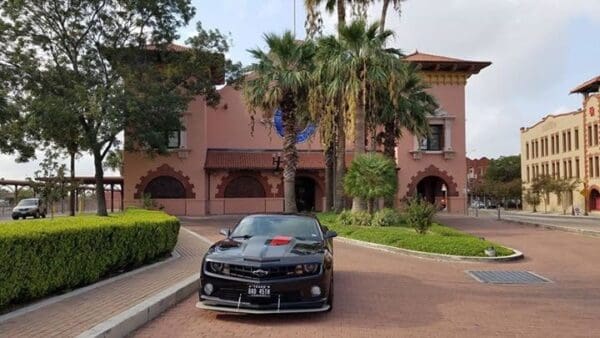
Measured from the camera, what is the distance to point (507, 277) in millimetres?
13172

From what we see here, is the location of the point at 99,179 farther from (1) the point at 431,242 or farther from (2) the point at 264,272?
(2) the point at 264,272

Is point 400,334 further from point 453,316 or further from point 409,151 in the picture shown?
point 409,151

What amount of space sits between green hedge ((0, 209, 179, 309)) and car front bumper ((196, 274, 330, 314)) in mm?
2380

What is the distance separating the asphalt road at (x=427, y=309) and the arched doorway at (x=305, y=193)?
29.9 meters

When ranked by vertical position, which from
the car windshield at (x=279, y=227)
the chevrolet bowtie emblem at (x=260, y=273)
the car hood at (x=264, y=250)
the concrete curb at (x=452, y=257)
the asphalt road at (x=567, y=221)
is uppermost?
the car windshield at (x=279, y=227)

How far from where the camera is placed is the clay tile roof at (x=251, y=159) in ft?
138

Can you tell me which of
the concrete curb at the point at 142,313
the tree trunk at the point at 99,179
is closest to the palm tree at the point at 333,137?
the tree trunk at the point at 99,179

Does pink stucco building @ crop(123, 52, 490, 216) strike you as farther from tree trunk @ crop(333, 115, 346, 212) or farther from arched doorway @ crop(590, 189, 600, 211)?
arched doorway @ crop(590, 189, 600, 211)

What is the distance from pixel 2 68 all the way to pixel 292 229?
26.1m

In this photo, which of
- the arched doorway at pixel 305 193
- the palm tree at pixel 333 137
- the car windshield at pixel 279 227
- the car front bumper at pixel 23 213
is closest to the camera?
the car windshield at pixel 279 227

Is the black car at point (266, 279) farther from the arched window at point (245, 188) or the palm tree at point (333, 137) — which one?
the arched window at point (245, 188)

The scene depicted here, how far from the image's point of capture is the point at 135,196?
40938 millimetres

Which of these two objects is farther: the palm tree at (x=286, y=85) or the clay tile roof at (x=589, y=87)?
the clay tile roof at (x=589, y=87)

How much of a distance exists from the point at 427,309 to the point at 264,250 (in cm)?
280
